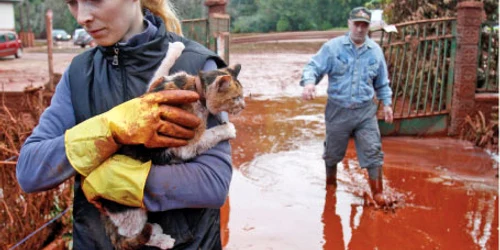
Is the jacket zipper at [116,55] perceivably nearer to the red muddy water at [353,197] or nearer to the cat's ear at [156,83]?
the cat's ear at [156,83]

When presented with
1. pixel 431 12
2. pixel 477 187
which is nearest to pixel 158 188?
pixel 477 187

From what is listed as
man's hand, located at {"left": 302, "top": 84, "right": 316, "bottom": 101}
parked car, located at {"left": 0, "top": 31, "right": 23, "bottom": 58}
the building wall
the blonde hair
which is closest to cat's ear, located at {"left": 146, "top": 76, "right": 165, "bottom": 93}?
the blonde hair

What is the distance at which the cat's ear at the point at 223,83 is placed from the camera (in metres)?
1.90

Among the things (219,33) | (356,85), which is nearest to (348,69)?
(356,85)

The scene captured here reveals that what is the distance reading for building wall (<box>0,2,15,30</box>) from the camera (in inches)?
1513

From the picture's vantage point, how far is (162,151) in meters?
1.88

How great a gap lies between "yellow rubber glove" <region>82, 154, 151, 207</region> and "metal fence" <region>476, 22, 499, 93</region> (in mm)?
8538

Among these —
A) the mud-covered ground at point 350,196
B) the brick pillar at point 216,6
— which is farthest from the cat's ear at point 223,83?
the brick pillar at point 216,6

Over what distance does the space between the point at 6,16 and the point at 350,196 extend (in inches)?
1551

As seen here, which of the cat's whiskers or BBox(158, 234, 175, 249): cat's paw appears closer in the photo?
BBox(158, 234, 175, 249): cat's paw

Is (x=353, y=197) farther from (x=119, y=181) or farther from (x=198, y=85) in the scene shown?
(x=119, y=181)

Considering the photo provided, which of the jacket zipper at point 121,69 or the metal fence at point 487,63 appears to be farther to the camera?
the metal fence at point 487,63

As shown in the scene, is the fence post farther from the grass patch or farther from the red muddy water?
the grass patch

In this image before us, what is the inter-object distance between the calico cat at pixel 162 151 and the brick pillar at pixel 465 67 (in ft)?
25.5
